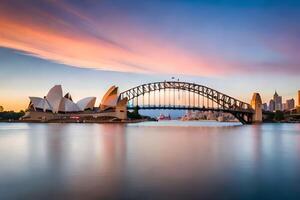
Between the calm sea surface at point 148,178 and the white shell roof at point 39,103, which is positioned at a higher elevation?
the white shell roof at point 39,103

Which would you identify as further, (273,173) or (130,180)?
(273,173)

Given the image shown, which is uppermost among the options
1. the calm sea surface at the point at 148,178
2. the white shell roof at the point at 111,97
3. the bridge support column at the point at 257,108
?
the white shell roof at the point at 111,97

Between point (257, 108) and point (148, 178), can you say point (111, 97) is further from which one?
point (148, 178)

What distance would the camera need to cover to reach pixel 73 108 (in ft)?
474

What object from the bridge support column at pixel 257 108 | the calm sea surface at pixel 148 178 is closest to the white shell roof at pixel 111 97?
the bridge support column at pixel 257 108

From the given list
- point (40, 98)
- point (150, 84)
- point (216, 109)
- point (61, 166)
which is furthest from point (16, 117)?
point (61, 166)

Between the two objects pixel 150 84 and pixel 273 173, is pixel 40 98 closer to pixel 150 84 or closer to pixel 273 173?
pixel 150 84

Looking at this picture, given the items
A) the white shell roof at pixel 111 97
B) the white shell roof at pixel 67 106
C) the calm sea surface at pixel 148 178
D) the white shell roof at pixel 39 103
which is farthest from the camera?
the white shell roof at pixel 111 97

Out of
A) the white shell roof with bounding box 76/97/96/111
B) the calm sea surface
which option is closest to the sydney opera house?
the white shell roof with bounding box 76/97/96/111

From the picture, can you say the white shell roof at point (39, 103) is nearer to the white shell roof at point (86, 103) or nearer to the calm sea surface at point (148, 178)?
the white shell roof at point (86, 103)

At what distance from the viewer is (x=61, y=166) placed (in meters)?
21.6

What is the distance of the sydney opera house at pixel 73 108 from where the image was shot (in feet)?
453

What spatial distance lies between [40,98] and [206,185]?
13344 cm

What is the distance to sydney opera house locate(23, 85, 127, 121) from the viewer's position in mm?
138125
